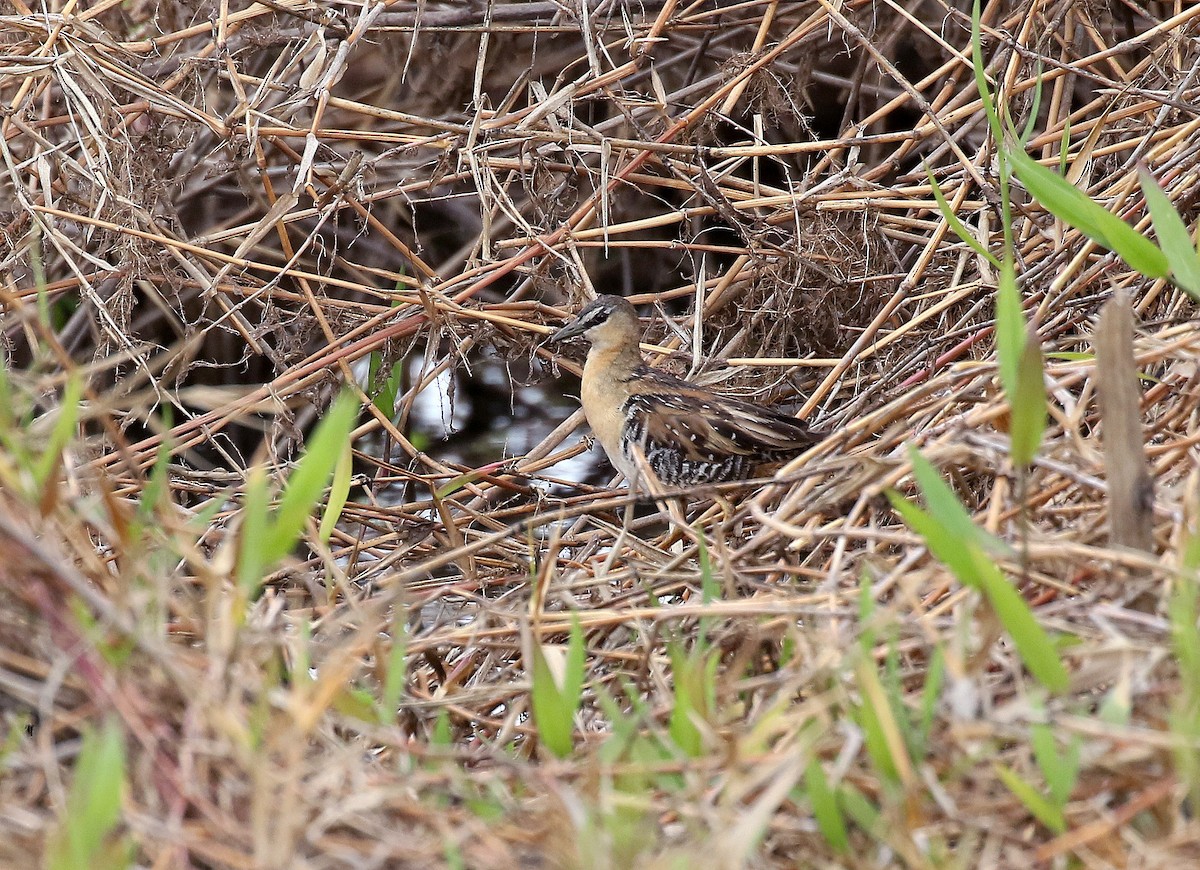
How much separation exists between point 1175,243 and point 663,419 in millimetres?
1677

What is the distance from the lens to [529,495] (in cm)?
411

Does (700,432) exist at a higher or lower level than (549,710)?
lower

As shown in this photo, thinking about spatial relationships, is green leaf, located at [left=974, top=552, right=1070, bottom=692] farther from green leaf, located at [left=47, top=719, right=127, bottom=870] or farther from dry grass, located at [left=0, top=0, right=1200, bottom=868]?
green leaf, located at [left=47, top=719, right=127, bottom=870]

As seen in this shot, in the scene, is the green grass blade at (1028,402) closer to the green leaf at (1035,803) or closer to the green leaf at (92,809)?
the green leaf at (1035,803)

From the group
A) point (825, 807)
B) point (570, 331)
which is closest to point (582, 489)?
point (570, 331)

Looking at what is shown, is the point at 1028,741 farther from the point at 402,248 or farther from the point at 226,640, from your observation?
the point at 402,248

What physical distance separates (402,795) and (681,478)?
216cm

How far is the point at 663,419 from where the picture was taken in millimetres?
3992

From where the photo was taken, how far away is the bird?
3.80 metres

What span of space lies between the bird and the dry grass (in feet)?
0.63

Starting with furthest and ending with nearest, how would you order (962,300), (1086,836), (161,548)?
(962,300) → (161,548) → (1086,836)

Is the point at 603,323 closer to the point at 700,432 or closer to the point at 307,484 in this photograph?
the point at 700,432

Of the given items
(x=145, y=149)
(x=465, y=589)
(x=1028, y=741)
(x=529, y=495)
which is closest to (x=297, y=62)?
(x=145, y=149)

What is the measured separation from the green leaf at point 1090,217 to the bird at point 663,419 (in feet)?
3.58
